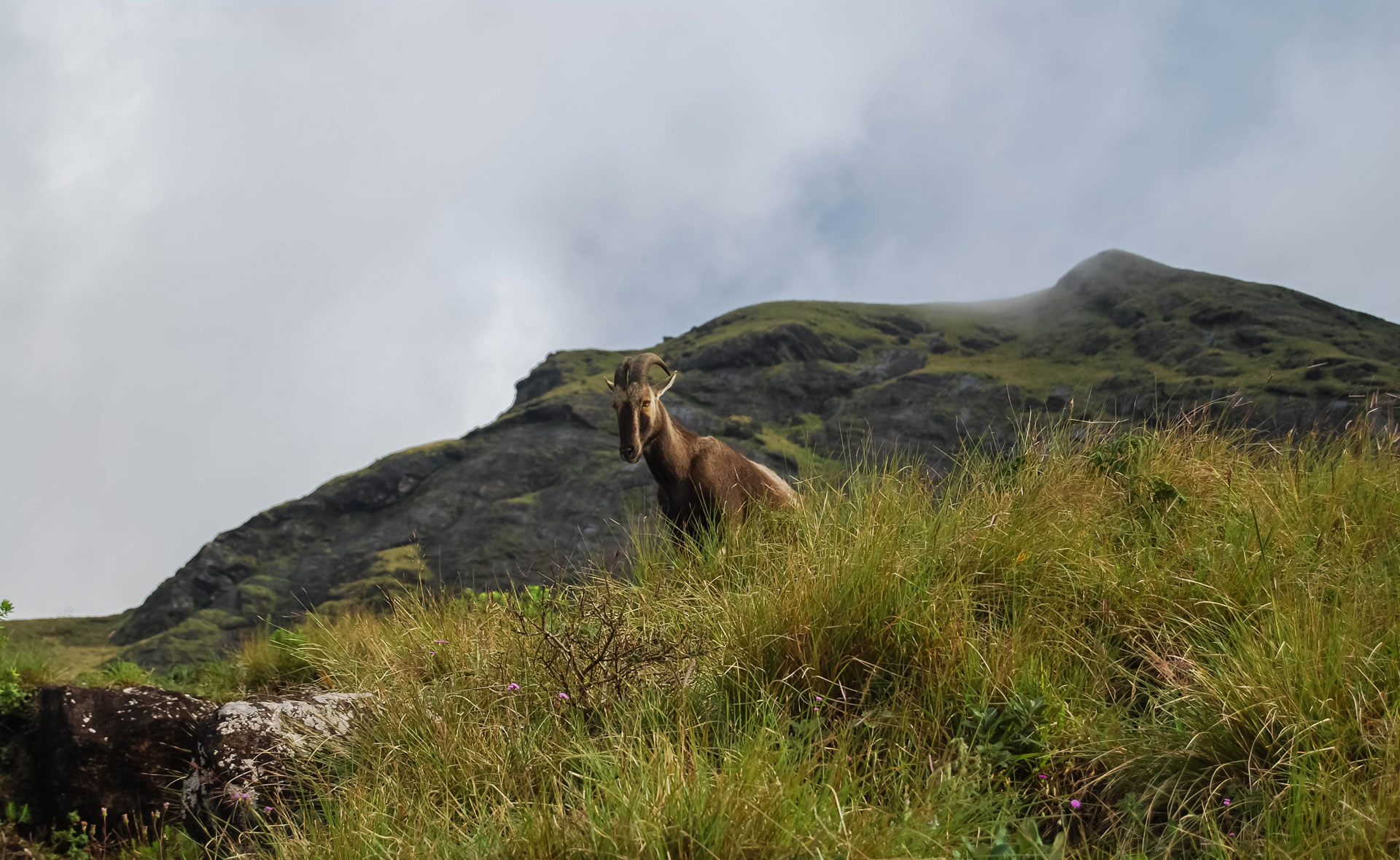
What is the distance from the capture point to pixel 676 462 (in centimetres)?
854

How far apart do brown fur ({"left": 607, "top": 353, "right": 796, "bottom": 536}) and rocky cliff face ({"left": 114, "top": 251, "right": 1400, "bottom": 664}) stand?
3507 inches

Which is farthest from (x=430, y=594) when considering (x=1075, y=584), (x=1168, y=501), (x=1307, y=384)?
(x=1307, y=384)

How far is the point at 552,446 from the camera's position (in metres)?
132

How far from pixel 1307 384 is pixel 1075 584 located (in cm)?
11691

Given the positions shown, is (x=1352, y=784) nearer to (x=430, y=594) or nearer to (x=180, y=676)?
(x=430, y=594)

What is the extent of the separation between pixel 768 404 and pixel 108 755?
137008 mm

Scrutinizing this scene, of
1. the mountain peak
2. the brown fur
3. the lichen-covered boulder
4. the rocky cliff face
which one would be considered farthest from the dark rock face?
the mountain peak

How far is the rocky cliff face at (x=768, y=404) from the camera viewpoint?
106 m

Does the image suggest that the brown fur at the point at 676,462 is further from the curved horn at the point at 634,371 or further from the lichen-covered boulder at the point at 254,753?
the lichen-covered boulder at the point at 254,753

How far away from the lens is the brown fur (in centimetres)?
829

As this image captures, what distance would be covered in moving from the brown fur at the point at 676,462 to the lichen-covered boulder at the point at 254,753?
3.51 m

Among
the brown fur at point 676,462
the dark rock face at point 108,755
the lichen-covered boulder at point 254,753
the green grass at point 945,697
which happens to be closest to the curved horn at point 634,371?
the brown fur at point 676,462

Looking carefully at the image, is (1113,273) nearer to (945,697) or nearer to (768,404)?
(768,404)

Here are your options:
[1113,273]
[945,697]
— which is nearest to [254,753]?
[945,697]
